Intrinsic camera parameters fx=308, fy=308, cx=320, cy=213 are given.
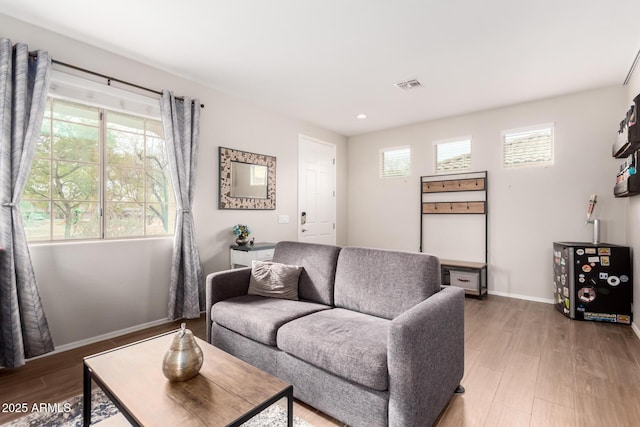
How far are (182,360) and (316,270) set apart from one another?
1335mm

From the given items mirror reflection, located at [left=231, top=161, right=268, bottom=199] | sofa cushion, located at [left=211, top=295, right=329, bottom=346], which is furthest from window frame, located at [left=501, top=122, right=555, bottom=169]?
sofa cushion, located at [left=211, top=295, right=329, bottom=346]

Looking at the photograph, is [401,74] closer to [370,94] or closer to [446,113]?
[370,94]

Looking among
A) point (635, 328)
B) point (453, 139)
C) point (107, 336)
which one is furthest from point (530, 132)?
point (107, 336)

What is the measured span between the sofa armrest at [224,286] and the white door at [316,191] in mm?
2219

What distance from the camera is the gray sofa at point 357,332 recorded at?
1451 millimetres

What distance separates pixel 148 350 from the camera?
164 centimetres

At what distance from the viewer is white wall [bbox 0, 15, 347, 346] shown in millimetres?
2527

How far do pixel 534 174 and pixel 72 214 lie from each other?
5132 millimetres

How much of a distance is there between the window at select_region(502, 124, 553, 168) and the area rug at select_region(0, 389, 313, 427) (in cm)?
412

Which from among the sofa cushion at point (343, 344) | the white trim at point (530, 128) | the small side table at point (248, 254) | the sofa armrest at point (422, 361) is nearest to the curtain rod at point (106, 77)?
the small side table at point (248, 254)

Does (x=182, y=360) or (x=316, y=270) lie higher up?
(x=316, y=270)

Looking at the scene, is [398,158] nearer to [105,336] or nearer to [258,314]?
[258,314]

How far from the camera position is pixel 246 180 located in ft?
13.1

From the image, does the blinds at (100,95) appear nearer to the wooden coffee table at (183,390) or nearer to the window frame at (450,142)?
the wooden coffee table at (183,390)
